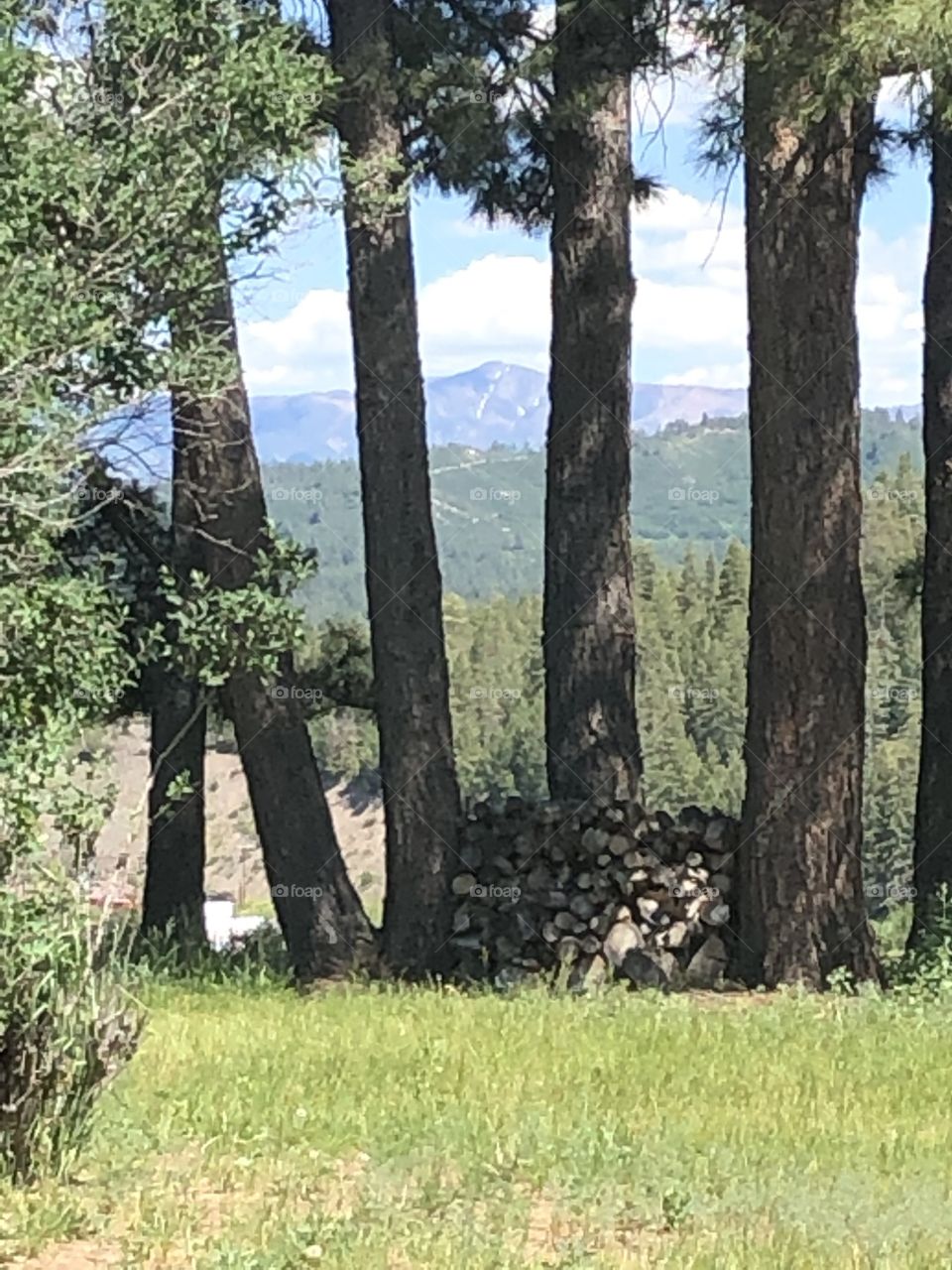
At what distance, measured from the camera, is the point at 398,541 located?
38.2ft

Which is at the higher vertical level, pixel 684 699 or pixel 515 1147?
pixel 515 1147

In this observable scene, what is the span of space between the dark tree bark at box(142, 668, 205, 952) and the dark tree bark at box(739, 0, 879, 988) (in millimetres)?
4640

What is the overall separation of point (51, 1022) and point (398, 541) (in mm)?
6734

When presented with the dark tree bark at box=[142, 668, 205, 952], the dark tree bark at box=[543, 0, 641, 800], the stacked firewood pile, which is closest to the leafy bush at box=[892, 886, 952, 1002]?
the stacked firewood pile

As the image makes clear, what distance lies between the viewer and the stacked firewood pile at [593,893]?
11.6 meters

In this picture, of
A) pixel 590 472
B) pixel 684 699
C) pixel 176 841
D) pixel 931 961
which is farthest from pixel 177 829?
pixel 684 699

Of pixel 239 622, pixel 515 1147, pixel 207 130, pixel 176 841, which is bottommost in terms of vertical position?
pixel 176 841

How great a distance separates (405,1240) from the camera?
4.82 metres

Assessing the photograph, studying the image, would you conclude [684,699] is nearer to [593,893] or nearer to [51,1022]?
[593,893]

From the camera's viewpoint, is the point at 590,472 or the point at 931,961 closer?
the point at 931,961

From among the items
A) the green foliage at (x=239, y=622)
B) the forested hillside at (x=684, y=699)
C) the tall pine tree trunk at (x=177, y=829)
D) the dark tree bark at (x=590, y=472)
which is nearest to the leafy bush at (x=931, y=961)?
the dark tree bark at (x=590, y=472)

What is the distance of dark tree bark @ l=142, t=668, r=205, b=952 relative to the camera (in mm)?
13555

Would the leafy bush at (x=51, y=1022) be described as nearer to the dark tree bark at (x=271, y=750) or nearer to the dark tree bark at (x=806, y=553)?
the dark tree bark at (x=271, y=750)

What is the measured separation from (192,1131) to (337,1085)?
1018 mm
